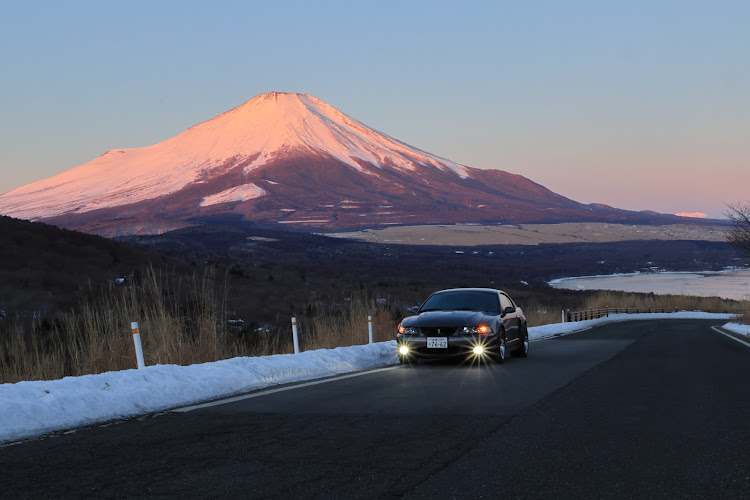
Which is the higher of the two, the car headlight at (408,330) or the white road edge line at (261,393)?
the car headlight at (408,330)

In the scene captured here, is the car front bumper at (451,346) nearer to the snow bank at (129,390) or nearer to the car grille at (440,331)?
the car grille at (440,331)

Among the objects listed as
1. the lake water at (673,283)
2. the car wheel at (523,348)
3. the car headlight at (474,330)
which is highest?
the car headlight at (474,330)

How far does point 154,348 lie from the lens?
45.4 ft

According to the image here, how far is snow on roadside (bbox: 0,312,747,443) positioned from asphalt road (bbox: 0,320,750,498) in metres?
0.54

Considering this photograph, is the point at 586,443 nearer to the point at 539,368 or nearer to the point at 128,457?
the point at 128,457

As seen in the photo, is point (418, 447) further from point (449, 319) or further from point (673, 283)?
point (673, 283)

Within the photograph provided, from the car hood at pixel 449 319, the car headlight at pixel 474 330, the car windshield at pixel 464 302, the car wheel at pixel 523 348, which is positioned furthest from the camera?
the car wheel at pixel 523 348

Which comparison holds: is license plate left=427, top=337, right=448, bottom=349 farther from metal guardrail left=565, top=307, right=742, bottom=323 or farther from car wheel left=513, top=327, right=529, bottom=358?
metal guardrail left=565, top=307, right=742, bottom=323

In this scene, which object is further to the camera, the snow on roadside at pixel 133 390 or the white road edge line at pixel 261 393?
the white road edge line at pixel 261 393

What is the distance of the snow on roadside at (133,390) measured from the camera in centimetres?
837

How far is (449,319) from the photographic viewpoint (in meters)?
15.6

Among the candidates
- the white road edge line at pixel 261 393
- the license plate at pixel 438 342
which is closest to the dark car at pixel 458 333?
the license plate at pixel 438 342

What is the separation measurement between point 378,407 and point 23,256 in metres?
36.7

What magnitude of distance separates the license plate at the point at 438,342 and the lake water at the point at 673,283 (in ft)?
328
